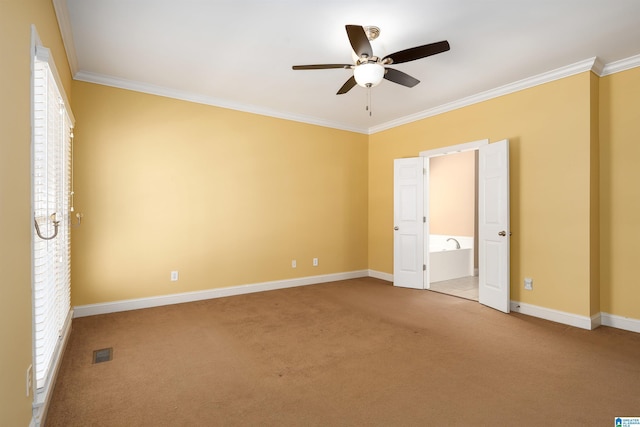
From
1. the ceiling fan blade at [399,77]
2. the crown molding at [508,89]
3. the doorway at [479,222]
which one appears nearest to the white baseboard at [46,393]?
the ceiling fan blade at [399,77]

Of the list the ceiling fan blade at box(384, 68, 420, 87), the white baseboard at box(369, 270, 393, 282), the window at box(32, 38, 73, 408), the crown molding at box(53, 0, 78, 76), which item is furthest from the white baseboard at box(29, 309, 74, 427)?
the white baseboard at box(369, 270, 393, 282)

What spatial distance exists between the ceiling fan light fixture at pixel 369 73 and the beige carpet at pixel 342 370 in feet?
7.73

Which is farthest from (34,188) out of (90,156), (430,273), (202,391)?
(430,273)

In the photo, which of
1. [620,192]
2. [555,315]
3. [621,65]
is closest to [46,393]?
[555,315]

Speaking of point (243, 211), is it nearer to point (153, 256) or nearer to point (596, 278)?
point (153, 256)

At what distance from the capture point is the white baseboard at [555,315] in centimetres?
352

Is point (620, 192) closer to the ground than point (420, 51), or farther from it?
closer to the ground

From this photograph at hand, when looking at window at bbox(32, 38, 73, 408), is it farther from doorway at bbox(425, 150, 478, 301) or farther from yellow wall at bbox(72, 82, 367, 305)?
doorway at bbox(425, 150, 478, 301)

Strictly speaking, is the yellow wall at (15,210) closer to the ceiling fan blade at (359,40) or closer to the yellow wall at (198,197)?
the ceiling fan blade at (359,40)

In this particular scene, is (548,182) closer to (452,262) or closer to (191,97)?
(452,262)

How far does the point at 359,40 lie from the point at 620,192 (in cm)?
325

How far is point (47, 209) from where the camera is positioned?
7.27ft

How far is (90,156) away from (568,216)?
5449 mm

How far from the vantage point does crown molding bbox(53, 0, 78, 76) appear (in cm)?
256
